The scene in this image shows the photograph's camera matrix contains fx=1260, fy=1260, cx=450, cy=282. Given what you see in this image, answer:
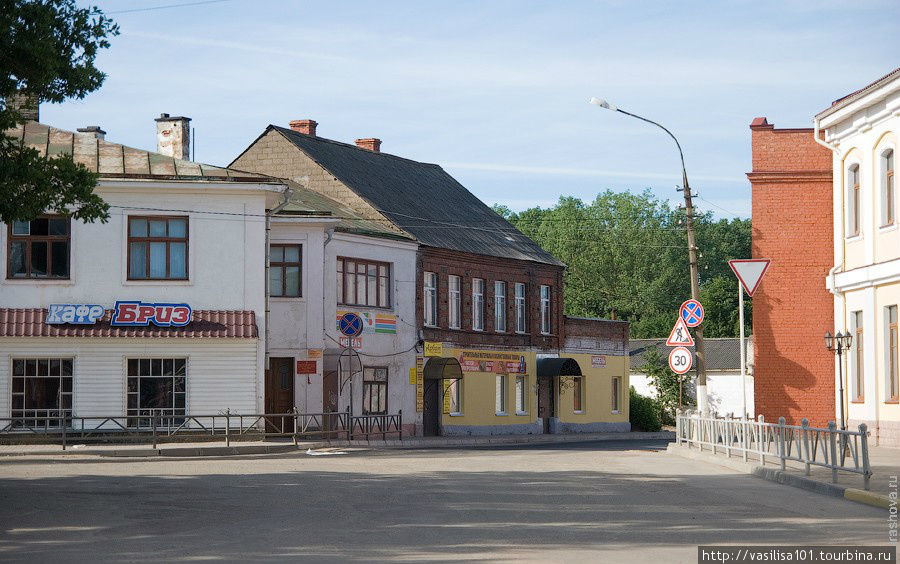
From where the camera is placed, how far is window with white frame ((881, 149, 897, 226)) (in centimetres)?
2827

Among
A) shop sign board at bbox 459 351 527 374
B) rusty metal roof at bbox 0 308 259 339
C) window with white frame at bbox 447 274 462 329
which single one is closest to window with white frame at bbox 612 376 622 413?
shop sign board at bbox 459 351 527 374

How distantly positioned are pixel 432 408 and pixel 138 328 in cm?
1406

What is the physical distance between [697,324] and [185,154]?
774 inches

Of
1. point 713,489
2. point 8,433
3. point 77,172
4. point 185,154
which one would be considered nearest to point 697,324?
point 713,489

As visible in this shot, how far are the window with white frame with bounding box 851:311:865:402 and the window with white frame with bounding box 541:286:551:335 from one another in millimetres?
20768

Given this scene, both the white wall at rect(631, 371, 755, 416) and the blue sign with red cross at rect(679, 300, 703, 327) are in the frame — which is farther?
the white wall at rect(631, 371, 755, 416)

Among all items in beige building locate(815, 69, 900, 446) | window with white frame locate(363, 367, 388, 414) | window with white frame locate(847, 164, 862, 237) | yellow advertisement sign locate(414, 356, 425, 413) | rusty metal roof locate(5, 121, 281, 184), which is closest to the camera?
beige building locate(815, 69, 900, 446)

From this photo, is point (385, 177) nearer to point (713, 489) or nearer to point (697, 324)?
point (697, 324)

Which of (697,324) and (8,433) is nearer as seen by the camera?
(697,324)

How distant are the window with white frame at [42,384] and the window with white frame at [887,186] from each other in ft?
67.4

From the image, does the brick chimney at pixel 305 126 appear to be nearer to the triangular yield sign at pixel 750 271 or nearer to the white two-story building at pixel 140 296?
the white two-story building at pixel 140 296

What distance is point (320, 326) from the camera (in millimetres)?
37719

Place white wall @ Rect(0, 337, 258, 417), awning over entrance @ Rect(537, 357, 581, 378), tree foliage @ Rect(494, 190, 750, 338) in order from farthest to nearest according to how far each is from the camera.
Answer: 1. tree foliage @ Rect(494, 190, 750, 338)
2. awning over entrance @ Rect(537, 357, 581, 378)
3. white wall @ Rect(0, 337, 258, 417)

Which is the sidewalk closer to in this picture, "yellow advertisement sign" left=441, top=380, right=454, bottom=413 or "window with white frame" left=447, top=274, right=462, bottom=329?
"yellow advertisement sign" left=441, top=380, right=454, bottom=413
